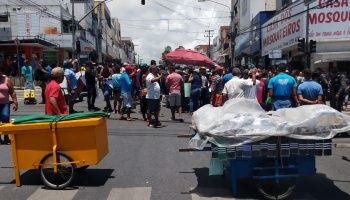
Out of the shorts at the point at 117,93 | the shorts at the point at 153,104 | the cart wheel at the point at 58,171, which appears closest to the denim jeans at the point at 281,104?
the shorts at the point at 153,104

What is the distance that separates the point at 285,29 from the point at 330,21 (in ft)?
16.9

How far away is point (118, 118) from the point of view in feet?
50.6

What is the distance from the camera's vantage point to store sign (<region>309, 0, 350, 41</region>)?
86.0 feet

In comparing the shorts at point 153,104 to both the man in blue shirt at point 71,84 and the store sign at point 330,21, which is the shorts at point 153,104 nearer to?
the man in blue shirt at point 71,84

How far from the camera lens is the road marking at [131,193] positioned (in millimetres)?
6480

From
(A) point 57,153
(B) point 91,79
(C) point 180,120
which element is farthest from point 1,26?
(A) point 57,153

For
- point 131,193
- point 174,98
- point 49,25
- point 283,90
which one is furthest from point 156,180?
point 49,25

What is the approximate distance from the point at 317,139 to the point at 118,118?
10.0 meters

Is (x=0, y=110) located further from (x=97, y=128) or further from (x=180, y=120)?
(x=180, y=120)

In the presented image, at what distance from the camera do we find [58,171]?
6934 mm

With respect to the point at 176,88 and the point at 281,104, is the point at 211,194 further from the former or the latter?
the point at 176,88

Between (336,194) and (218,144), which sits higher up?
(218,144)

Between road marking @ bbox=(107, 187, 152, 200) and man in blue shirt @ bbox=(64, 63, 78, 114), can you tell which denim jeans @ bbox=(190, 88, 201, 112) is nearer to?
man in blue shirt @ bbox=(64, 63, 78, 114)

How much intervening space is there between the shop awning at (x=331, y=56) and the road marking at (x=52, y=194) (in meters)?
21.5
